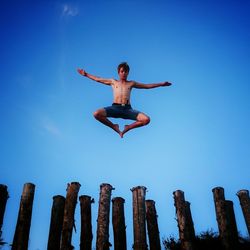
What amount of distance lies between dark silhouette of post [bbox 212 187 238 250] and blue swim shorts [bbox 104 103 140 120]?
2.85 metres

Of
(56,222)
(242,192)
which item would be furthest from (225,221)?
→ (56,222)

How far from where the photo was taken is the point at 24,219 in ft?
23.5

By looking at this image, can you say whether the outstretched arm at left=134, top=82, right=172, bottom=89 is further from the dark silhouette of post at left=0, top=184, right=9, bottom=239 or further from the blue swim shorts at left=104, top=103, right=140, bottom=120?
the dark silhouette of post at left=0, top=184, right=9, bottom=239

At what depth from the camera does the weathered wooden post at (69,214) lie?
22.5ft

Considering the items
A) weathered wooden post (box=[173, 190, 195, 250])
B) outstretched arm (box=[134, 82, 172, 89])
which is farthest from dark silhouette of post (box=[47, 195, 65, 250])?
outstretched arm (box=[134, 82, 172, 89])

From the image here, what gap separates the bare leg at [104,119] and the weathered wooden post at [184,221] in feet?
8.29

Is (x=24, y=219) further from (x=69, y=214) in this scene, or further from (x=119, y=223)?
(x=119, y=223)

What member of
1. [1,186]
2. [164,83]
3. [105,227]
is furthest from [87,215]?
[164,83]

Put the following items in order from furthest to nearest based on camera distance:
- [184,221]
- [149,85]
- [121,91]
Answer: [149,85]
[121,91]
[184,221]

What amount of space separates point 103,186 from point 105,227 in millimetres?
901

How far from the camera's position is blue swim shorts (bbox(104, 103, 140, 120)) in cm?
896

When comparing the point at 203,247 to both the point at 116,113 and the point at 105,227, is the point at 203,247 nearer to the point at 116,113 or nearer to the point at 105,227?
the point at 105,227

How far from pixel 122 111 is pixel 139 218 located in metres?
2.91

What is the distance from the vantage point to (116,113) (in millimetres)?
9008
